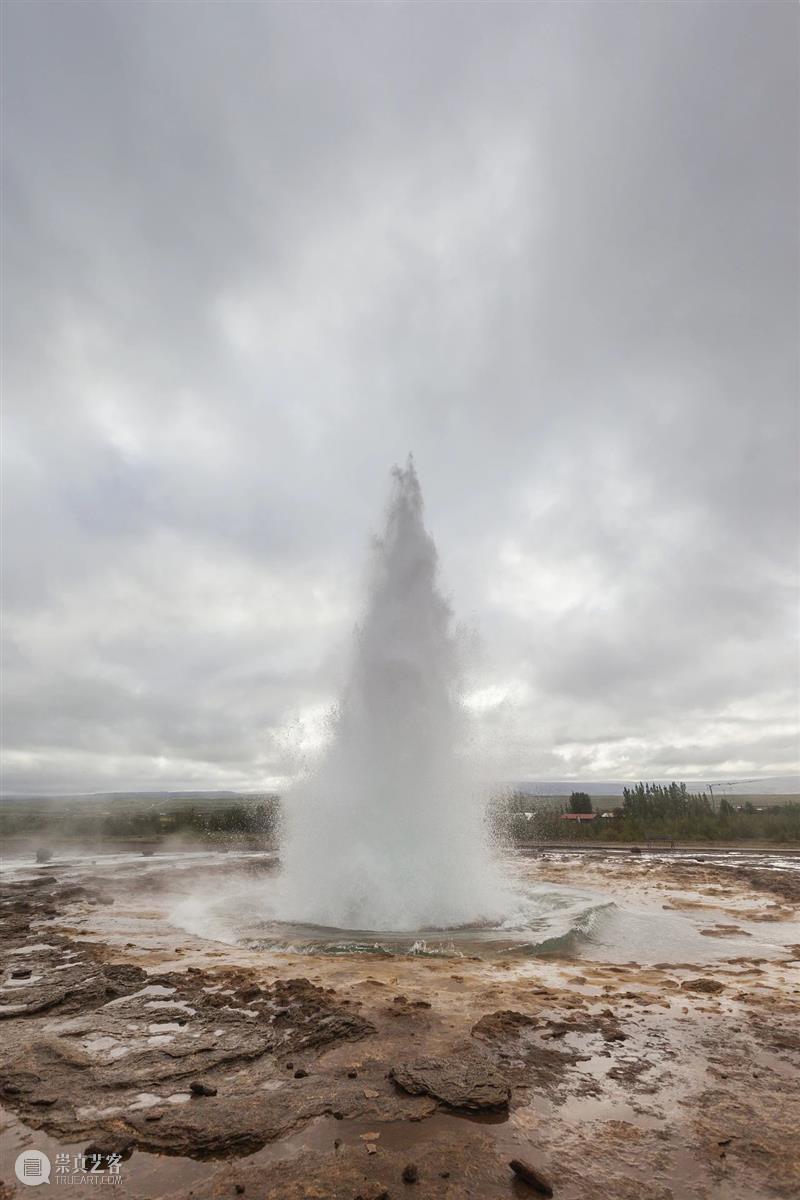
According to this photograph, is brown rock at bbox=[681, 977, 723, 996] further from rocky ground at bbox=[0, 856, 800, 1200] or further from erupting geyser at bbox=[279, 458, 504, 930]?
erupting geyser at bbox=[279, 458, 504, 930]

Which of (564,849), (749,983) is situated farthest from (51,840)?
(749,983)

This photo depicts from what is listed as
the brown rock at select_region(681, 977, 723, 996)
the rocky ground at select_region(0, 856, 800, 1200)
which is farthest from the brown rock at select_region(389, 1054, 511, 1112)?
the brown rock at select_region(681, 977, 723, 996)

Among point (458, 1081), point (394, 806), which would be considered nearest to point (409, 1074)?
point (458, 1081)

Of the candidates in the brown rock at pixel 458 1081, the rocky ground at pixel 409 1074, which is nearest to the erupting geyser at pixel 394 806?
the rocky ground at pixel 409 1074

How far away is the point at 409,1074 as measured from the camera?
6.68 metres

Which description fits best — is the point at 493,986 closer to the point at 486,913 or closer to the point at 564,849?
the point at 486,913

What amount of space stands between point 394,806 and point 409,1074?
11.3m

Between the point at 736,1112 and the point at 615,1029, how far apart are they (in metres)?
2.57

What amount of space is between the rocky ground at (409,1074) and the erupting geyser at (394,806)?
14.0 feet

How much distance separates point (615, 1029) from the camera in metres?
8.37

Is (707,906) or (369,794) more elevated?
(369,794)

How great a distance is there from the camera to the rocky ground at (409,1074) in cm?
502

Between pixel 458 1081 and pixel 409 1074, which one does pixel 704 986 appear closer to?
pixel 458 1081

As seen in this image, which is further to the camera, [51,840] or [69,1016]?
[51,840]
